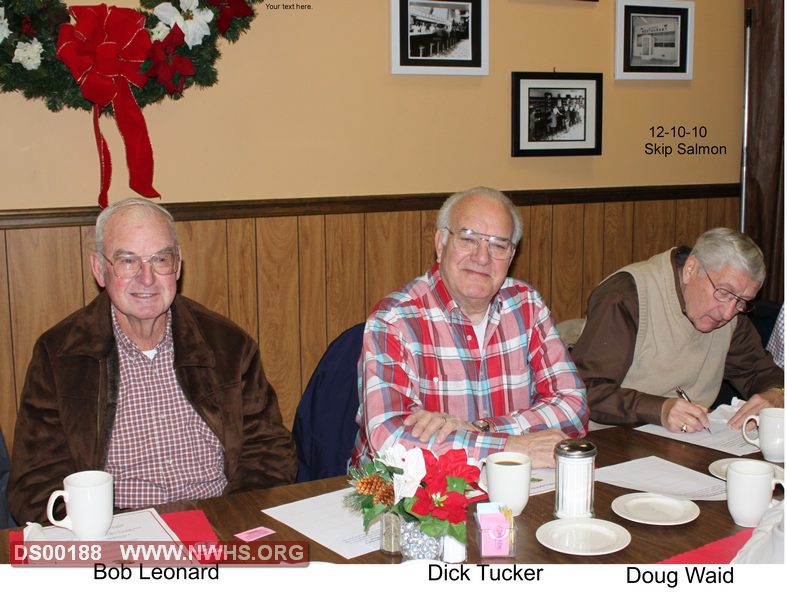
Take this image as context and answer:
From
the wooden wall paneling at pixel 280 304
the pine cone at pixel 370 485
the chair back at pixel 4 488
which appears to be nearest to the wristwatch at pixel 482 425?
the pine cone at pixel 370 485

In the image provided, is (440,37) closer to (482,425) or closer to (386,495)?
(482,425)

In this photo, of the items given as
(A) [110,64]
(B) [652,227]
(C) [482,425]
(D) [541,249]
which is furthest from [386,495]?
(B) [652,227]

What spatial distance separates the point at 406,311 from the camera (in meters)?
2.32

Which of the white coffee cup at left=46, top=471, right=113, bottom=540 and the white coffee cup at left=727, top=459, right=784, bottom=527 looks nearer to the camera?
the white coffee cup at left=46, top=471, right=113, bottom=540

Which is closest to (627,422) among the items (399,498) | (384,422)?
(384,422)

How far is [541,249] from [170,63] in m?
1.83

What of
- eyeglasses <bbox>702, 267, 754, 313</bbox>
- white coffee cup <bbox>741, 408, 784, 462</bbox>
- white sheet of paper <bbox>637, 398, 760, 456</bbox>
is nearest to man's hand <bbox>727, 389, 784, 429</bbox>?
white sheet of paper <bbox>637, 398, 760, 456</bbox>

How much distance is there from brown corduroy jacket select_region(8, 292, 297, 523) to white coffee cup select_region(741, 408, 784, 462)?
1067mm

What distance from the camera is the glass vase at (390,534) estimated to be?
1.48m

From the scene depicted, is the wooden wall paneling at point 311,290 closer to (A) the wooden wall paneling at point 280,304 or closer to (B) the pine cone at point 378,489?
(A) the wooden wall paneling at point 280,304

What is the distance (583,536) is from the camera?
5.15 feet

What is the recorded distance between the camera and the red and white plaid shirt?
83.6 inches

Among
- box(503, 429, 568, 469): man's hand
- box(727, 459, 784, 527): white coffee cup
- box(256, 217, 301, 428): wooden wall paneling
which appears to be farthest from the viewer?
box(256, 217, 301, 428): wooden wall paneling

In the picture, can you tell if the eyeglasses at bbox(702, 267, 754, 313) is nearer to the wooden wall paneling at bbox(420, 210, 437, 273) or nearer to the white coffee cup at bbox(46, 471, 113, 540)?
the wooden wall paneling at bbox(420, 210, 437, 273)
